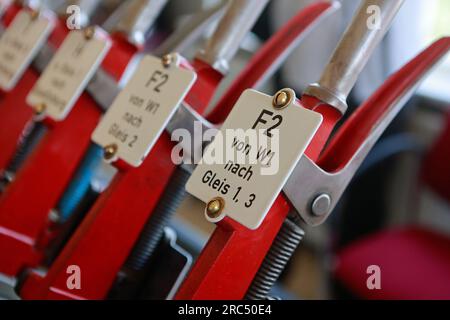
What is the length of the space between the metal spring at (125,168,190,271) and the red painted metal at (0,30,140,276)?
131mm

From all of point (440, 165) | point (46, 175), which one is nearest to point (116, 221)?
point (46, 175)

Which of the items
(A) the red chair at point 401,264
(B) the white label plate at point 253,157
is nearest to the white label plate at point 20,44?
(B) the white label plate at point 253,157

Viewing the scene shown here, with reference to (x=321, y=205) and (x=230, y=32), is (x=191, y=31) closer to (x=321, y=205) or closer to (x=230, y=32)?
(x=230, y=32)

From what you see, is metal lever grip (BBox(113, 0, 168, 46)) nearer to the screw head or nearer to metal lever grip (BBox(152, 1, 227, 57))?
metal lever grip (BBox(152, 1, 227, 57))

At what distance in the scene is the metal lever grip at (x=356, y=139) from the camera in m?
0.40

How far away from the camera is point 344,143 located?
42cm

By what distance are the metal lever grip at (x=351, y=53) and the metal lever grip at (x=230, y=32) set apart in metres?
0.11

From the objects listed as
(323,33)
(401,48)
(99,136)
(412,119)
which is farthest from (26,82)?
(412,119)

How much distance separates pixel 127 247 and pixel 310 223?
0.18 meters

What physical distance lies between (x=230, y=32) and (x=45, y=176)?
25 cm

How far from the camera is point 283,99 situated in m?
0.39

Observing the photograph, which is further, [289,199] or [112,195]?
[112,195]

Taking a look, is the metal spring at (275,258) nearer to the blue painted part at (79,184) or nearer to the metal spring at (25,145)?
the blue painted part at (79,184)
